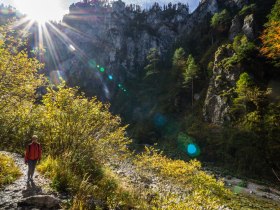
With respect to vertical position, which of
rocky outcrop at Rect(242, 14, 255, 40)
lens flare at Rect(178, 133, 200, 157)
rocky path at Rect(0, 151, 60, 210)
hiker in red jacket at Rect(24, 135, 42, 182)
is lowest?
lens flare at Rect(178, 133, 200, 157)

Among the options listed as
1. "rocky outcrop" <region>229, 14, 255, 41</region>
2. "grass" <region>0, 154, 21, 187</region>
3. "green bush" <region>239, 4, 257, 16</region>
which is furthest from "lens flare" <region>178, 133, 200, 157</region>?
"green bush" <region>239, 4, 257, 16</region>

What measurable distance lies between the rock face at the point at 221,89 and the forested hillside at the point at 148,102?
7.9 inches

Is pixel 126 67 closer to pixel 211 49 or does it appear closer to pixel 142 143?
pixel 211 49

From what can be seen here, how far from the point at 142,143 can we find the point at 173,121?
9.27m

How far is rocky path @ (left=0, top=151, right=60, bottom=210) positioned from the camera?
22.2ft

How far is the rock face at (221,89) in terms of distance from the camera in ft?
128

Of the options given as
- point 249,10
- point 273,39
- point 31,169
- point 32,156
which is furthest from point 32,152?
point 249,10

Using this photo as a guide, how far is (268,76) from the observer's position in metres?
37.4

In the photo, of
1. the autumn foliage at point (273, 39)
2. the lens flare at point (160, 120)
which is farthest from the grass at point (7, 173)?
the lens flare at point (160, 120)

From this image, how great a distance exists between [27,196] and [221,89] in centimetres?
3920

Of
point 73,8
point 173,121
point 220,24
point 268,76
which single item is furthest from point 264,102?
point 73,8

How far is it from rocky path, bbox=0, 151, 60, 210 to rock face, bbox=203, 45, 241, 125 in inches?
1333

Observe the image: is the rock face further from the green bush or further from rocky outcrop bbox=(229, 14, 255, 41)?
the green bush

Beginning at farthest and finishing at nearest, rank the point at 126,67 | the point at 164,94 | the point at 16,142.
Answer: the point at 126,67 < the point at 164,94 < the point at 16,142
